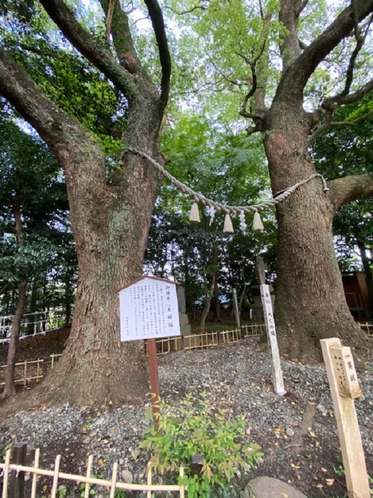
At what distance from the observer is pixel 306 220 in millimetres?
4234

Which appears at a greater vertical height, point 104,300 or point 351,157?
point 351,157

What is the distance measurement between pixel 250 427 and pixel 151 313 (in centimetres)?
148

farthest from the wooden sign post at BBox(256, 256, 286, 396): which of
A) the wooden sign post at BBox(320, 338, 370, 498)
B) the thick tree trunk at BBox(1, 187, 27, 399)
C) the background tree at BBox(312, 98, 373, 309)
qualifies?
the background tree at BBox(312, 98, 373, 309)

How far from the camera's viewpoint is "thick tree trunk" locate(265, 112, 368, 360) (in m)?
3.76

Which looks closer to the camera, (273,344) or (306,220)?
(273,344)

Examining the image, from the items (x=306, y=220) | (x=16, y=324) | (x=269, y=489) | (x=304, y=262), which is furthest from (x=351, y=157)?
(x=16, y=324)

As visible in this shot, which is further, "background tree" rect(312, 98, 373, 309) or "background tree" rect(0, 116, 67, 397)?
"background tree" rect(312, 98, 373, 309)

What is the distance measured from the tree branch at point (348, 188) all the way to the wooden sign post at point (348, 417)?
3437mm

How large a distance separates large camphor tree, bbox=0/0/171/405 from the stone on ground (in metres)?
1.39

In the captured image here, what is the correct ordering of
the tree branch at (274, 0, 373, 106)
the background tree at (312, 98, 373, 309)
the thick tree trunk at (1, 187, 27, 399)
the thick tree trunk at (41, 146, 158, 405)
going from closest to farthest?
the thick tree trunk at (41, 146, 158, 405) < the thick tree trunk at (1, 187, 27, 399) < the tree branch at (274, 0, 373, 106) < the background tree at (312, 98, 373, 309)

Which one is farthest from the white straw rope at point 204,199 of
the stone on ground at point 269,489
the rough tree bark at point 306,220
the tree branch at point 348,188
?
the stone on ground at point 269,489

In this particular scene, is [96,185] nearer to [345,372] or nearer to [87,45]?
[87,45]

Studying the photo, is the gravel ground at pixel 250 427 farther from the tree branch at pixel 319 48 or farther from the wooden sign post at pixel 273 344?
the tree branch at pixel 319 48

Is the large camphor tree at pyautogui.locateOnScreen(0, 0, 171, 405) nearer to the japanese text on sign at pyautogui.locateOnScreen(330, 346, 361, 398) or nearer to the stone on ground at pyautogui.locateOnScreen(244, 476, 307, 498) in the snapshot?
Answer: the stone on ground at pyautogui.locateOnScreen(244, 476, 307, 498)
